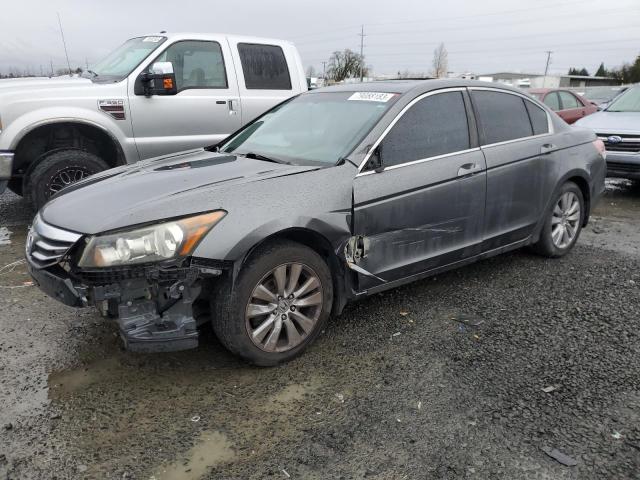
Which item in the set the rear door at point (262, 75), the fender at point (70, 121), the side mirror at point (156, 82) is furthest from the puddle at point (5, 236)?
the rear door at point (262, 75)

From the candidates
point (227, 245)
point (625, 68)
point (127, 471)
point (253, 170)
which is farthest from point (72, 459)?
point (625, 68)

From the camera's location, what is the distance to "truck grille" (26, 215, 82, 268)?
276cm

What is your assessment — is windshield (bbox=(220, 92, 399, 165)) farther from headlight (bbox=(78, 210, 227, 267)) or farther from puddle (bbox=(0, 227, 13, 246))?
puddle (bbox=(0, 227, 13, 246))

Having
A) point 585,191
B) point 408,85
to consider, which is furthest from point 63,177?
point 585,191

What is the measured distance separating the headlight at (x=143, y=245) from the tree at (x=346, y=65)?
62293 millimetres

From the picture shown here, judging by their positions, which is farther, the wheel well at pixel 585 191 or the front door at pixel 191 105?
the front door at pixel 191 105

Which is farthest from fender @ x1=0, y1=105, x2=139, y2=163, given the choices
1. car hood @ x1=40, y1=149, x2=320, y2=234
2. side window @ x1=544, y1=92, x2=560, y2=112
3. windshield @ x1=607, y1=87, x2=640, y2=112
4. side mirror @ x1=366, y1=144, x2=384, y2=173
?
side window @ x1=544, y1=92, x2=560, y2=112

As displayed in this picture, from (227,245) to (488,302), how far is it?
7.34 ft

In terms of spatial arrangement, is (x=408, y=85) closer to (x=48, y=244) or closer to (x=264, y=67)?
(x=48, y=244)

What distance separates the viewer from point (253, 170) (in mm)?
3311

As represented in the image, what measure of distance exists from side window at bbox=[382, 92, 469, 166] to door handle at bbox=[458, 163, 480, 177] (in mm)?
137

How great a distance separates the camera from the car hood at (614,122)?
7781mm

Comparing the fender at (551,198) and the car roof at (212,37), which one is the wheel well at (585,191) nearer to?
the fender at (551,198)

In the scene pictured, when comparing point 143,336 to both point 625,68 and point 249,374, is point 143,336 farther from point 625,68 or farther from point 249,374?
point 625,68
